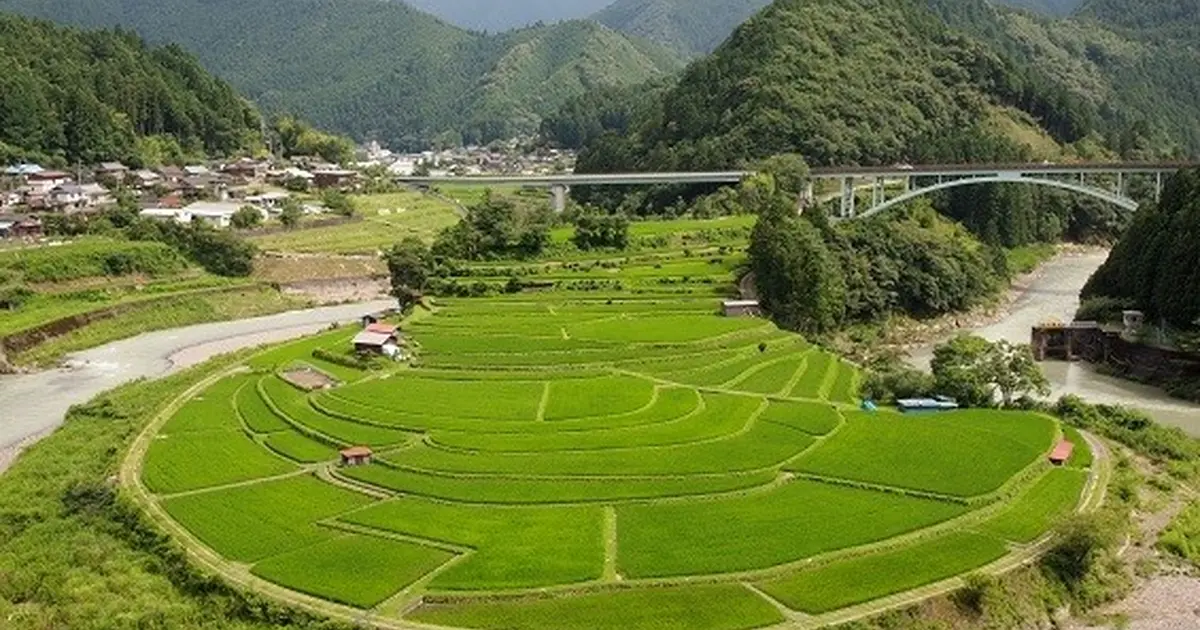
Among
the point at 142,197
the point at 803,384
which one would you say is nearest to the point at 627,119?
the point at 142,197

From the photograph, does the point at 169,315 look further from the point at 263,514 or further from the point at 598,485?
the point at 598,485

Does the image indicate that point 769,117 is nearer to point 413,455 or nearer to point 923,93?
point 923,93

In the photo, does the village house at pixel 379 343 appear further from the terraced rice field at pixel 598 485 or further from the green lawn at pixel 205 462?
the green lawn at pixel 205 462

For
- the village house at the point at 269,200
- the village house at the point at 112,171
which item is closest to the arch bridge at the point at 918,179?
the village house at the point at 269,200

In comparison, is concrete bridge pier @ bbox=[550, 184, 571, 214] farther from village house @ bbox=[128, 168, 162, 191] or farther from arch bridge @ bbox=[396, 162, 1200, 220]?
village house @ bbox=[128, 168, 162, 191]

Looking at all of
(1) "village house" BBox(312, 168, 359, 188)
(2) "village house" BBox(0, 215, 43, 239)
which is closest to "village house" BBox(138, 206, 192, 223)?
(2) "village house" BBox(0, 215, 43, 239)

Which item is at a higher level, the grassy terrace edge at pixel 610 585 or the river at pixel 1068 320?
the grassy terrace edge at pixel 610 585
